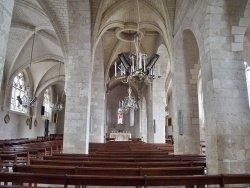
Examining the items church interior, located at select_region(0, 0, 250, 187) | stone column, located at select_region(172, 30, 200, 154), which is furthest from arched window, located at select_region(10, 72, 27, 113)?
stone column, located at select_region(172, 30, 200, 154)

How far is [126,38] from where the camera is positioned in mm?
12648

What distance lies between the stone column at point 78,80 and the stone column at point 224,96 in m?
4.10

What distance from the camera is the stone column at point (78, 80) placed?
7.00m

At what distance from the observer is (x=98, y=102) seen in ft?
43.2

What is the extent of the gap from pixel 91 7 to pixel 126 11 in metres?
2.82

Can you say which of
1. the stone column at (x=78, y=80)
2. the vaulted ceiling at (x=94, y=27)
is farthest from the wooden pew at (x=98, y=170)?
the vaulted ceiling at (x=94, y=27)

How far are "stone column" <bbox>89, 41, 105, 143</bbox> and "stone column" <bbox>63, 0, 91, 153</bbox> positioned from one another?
475cm

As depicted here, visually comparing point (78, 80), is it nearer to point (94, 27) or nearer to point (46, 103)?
point (94, 27)

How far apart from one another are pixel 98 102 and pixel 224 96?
9.58 metres

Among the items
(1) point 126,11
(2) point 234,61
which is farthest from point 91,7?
(2) point 234,61

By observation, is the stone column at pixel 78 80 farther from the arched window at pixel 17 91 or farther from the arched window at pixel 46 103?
the arched window at pixel 46 103

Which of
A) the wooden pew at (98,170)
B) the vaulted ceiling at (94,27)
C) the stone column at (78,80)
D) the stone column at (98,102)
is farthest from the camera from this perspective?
the stone column at (98,102)

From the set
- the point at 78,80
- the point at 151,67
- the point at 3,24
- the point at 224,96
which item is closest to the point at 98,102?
the point at 78,80

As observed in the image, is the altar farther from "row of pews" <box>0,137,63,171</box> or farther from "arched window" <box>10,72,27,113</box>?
"row of pews" <box>0,137,63,171</box>
